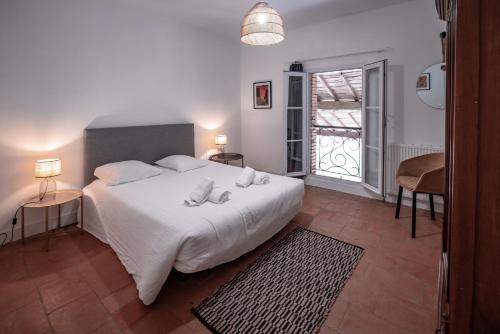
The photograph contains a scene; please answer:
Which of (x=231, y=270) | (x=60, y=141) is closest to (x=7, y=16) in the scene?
(x=60, y=141)

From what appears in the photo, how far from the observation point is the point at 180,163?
3.41 meters

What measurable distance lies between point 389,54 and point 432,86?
0.69m

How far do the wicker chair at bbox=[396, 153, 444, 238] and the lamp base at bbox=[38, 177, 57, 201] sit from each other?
12.1 ft

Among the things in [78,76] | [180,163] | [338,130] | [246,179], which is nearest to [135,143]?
[180,163]

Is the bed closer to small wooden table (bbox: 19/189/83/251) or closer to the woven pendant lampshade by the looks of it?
small wooden table (bbox: 19/189/83/251)

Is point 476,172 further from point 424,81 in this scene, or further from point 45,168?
point 424,81

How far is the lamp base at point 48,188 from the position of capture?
2.66 meters

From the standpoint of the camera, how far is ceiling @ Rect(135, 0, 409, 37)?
10.3 ft

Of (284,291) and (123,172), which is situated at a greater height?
(123,172)

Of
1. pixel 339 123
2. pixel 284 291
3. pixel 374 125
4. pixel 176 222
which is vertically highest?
pixel 339 123

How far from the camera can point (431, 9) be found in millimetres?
2988

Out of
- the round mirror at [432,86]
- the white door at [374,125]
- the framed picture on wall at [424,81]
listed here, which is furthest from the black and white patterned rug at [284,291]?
the framed picture on wall at [424,81]

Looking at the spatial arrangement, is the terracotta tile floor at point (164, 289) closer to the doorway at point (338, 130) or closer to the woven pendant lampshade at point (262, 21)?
the woven pendant lampshade at point (262, 21)

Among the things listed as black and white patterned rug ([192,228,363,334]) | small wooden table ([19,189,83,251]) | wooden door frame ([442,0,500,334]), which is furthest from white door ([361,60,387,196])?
small wooden table ([19,189,83,251])
